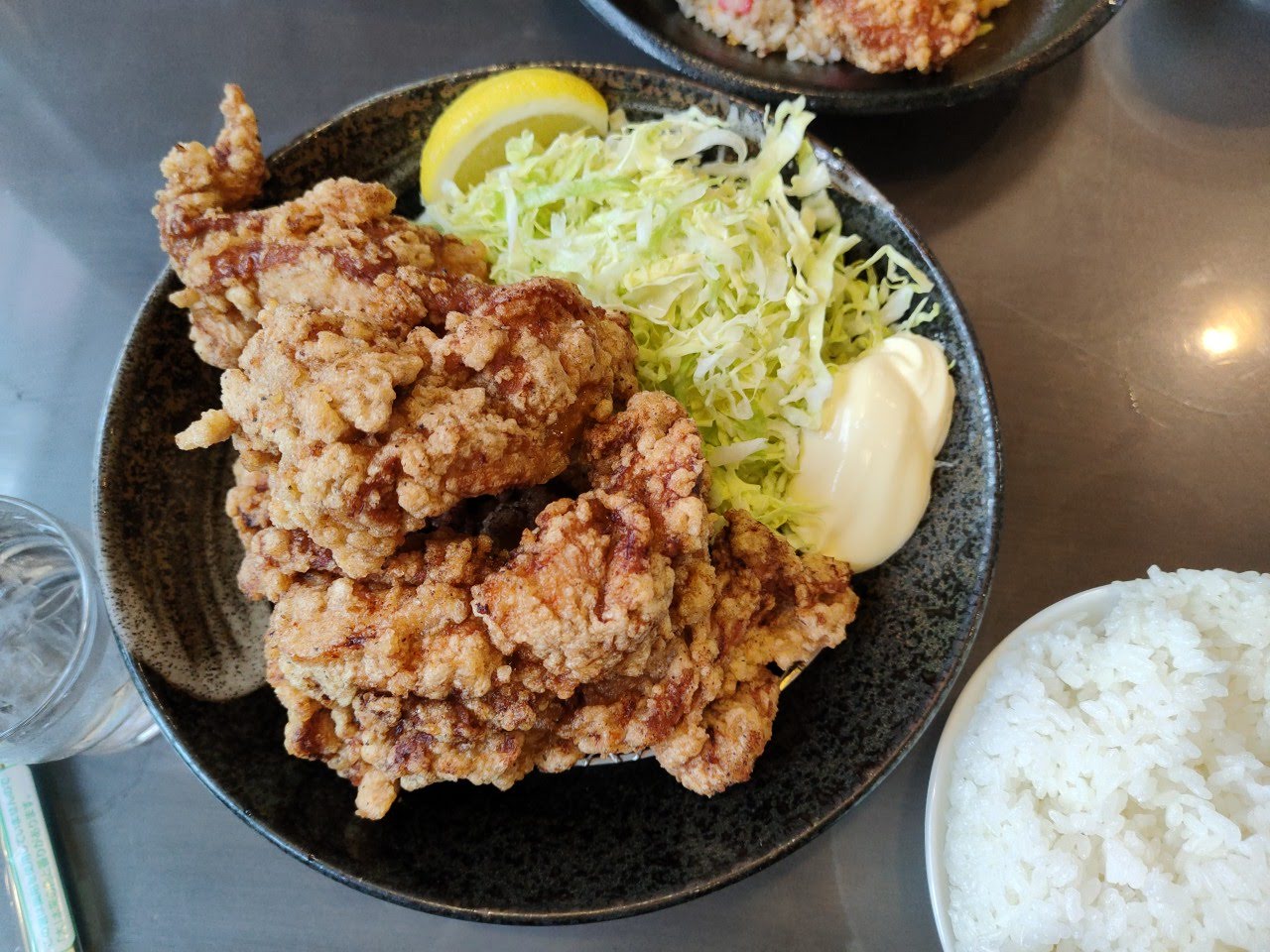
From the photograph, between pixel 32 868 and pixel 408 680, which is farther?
pixel 32 868

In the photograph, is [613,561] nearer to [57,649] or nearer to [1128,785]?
[1128,785]

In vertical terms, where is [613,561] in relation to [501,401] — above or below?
below

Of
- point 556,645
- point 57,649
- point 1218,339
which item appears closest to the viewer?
point 556,645

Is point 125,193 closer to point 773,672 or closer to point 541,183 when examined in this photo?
point 541,183

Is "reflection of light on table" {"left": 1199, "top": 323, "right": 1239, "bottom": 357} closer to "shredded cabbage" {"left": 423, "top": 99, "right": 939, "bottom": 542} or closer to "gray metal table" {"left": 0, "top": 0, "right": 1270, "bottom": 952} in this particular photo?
"gray metal table" {"left": 0, "top": 0, "right": 1270, "bottom": 952}

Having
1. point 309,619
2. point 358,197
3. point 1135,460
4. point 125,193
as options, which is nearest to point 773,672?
point 309,619

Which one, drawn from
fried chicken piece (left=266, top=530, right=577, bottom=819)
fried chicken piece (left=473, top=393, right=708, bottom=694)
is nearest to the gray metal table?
fried chicken piece (left=266, top=530, right=577, bottom=819)

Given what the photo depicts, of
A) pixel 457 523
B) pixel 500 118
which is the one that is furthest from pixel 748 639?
pixel 500 118

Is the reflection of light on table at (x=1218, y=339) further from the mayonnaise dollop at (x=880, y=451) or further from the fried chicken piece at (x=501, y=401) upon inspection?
the fried chicken piece at (x=501, y=401)
